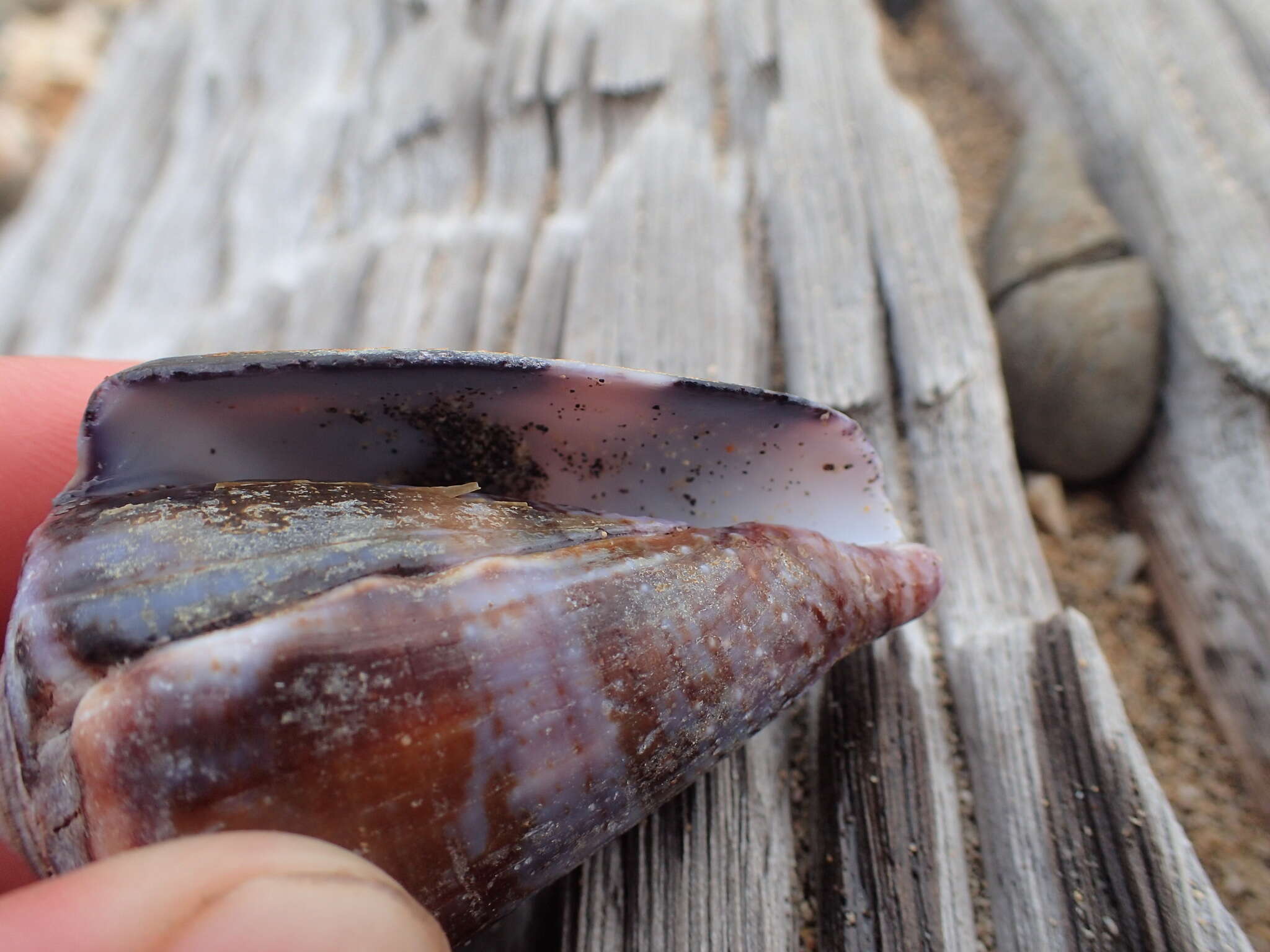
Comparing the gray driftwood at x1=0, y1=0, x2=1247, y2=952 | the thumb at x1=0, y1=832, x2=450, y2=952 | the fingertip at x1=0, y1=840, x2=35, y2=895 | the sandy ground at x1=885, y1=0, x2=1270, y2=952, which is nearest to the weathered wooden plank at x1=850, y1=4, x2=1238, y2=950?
the gray driftwood at x1=0, y1=0, x2=1247, y2=952

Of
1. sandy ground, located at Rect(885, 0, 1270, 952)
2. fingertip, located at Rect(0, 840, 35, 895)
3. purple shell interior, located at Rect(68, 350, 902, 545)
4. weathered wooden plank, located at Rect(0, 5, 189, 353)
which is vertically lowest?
fingertip, located at Rect(0, 840, 35, 895)

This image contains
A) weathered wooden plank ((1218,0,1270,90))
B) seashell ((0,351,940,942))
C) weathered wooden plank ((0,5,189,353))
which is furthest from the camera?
weathered wooden plank ((0,5,189,353))

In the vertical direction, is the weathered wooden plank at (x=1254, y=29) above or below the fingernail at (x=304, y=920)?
above

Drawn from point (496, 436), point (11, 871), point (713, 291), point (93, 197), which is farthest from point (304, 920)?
point (93, 197)

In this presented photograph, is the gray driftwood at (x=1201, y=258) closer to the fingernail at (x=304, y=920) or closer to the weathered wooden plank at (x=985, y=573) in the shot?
the weathered wooden plank at (x=985, y=573)

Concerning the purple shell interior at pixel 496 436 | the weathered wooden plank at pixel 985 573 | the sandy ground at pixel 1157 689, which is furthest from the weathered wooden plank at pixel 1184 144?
the purple shell interior at pixel 496 436

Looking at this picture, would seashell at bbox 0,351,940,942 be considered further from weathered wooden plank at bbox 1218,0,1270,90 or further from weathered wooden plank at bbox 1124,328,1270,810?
weathered wooden plank at bbox 1218,0,1270,90
